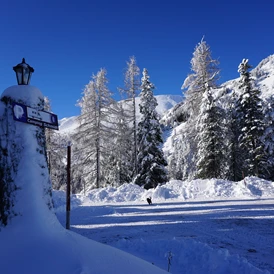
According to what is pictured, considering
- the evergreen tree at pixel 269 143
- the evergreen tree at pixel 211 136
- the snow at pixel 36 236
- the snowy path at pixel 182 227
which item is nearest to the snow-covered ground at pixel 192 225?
the snowy path at pixel 182 227

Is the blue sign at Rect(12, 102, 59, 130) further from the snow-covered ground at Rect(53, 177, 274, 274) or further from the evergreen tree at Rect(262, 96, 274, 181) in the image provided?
the evergreen tree at Rect(262, 96, 274, 181)

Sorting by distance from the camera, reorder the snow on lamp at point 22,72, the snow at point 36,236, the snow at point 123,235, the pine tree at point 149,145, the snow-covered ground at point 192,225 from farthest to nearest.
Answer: the pine tree at point 149,145
the snow-covered ground at point 192,225
the snow on lamp at point 22,72
the snow at point 123,235
the snow at point 36,236

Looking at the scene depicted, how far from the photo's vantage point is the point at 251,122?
21594 millimetres

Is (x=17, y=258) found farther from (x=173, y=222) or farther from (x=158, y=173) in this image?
(x=158, y=173)

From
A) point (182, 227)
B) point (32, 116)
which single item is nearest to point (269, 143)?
point (182, 227)

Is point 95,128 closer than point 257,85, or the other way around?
point 95,128

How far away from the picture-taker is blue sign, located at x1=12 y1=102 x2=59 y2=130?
3760mm

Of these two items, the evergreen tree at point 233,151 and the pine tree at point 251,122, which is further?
the evergreen tree at point 233,151

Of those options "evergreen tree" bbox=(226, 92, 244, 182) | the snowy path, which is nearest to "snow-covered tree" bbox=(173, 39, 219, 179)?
"evergreen tree" bbox=(226, 92, 244, 182)

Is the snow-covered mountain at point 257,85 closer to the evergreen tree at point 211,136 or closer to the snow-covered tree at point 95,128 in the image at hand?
the evergreen tree at point 211,136

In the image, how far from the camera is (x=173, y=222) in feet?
27.3

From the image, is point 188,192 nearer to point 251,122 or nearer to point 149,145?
point 149,145

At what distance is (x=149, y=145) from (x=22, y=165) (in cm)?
1785

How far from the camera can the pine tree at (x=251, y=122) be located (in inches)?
836
